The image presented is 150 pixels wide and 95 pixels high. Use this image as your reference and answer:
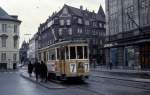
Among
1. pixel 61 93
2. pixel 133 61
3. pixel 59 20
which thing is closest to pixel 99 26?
pixel 59 20

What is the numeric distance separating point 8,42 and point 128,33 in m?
40.7

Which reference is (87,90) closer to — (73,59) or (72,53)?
(73,59)

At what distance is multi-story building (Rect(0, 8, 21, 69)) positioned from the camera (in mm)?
94000

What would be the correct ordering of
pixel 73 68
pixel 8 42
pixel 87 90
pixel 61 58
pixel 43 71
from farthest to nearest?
pixel 8 42 < pixel 43 71 < pixel 61 58 < pixel 73 68 < pixel 87 90

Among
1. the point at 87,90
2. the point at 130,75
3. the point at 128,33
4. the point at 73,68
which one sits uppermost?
the point at 128,33

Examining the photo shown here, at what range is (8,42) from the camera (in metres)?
95.9

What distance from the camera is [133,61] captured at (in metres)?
61.0

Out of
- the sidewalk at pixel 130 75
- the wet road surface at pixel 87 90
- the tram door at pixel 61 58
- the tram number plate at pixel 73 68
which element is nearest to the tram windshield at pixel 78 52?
the tram number plate at pixel 73 68

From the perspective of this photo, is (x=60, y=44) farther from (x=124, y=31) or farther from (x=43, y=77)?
(x=124, y=31)

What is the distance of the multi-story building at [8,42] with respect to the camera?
9400cm

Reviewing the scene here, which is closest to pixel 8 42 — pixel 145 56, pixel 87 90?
pixel 145 56

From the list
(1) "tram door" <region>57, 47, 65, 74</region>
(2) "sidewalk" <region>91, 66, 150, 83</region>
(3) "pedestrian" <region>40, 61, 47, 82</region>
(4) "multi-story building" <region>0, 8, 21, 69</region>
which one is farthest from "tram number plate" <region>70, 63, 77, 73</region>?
(4) "multi-story building" <region>0, 8, 21, 69</region>

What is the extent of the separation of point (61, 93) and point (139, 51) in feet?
128

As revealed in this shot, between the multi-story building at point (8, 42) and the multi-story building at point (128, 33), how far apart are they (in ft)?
101
